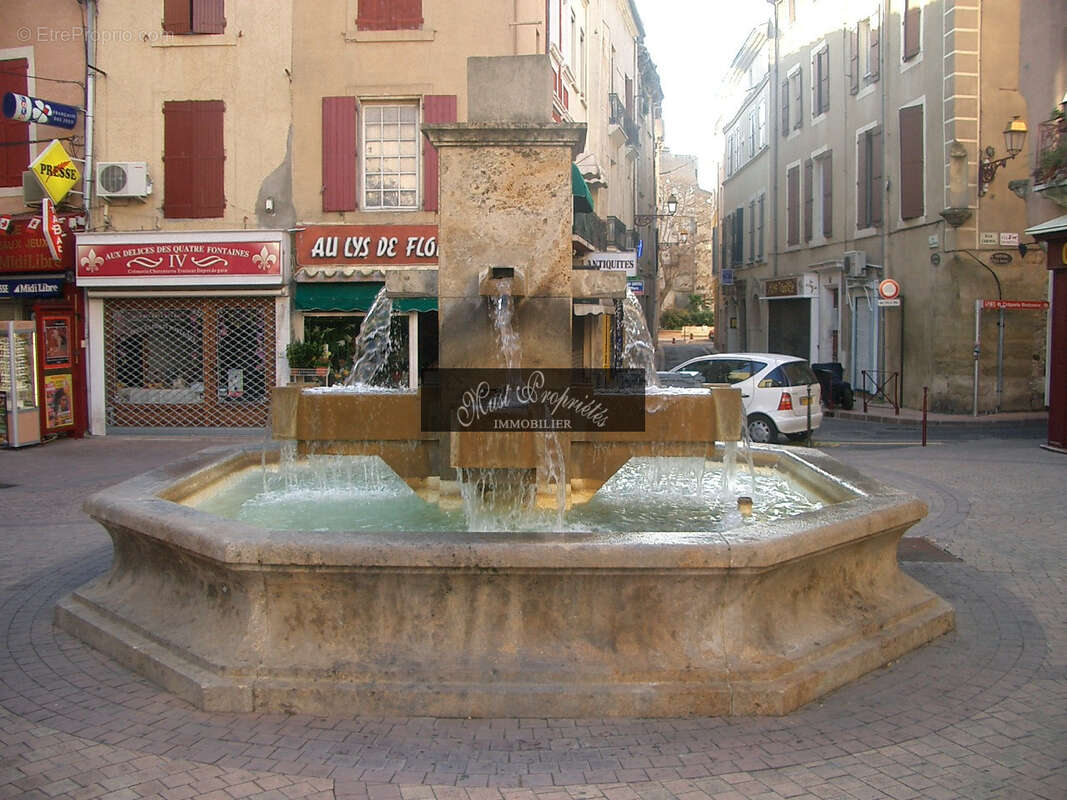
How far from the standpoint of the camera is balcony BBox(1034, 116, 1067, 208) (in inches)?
712

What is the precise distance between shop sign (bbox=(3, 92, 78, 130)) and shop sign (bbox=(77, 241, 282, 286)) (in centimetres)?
219

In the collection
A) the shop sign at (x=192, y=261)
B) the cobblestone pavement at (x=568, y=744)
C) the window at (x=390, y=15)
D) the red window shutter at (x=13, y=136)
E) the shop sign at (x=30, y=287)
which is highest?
the window at (x=390, y=15)

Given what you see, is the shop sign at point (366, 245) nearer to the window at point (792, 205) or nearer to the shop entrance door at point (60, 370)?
the shop entrance door at point (60, 370)

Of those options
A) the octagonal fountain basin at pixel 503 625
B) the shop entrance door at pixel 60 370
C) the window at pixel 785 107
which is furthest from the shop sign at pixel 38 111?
the window at pixel 785 107

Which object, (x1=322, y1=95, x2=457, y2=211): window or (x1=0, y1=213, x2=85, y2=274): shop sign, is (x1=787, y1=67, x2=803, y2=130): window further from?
(x1=0, y1=213, x2=85, y2=274): shop sign

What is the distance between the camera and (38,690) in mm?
4602

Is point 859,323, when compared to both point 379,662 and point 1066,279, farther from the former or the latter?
point 379,662

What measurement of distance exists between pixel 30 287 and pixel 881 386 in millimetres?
18085

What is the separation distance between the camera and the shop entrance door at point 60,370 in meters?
16.3

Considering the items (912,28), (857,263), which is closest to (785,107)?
(857,263)

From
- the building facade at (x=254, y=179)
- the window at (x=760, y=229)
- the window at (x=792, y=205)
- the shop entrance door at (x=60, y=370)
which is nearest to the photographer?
the shop entrance door at (x=60, y=370)

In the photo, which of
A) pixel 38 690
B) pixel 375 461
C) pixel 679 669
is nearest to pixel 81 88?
pixel 375 461

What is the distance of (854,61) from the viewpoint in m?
25.3

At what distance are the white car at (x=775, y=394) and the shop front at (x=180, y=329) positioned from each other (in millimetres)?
7878
